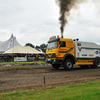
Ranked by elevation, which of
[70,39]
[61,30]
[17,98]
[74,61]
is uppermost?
[61,30]

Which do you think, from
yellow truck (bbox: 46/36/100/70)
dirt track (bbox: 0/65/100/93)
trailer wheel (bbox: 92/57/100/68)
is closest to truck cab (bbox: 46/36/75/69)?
yellow truck (bbox: 46/36/100/70)

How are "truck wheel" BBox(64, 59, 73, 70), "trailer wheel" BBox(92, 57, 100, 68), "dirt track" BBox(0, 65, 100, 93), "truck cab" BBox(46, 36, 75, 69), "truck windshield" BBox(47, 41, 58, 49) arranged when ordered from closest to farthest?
"dirt track" BBox(0, 65, 100, 93) < "truck cab" BBox(46, 36, 75, 69) < "truck windshield" BBox(47, 41, 58, 49) < "truck wheel" BBox(64, 59, 73, 70) < "trailer wheel" BBox(92, 57, 100, 68)

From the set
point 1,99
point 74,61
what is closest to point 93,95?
point 1,99

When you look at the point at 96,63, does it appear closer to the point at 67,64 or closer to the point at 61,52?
the point at 67,64

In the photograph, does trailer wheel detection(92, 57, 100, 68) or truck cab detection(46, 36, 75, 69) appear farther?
trailer wheel detection(92, 57, 100, 68)

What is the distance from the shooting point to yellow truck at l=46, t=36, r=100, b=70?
12.2 m

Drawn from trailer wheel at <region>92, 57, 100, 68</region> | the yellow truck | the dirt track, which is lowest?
the dirt track

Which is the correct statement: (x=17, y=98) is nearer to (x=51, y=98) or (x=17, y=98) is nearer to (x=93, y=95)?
(x=51, y=98)

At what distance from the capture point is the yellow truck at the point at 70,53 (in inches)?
480

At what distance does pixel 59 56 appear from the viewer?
12.1m

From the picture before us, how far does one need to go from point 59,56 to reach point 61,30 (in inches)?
213

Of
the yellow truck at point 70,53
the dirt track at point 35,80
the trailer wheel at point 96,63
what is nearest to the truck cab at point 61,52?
the yellow truck at point 70,53

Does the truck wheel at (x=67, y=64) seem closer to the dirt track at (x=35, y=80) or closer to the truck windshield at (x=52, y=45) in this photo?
the truck windshield at (x=52, y=45)

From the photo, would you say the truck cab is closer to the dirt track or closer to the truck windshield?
the truck windshield
